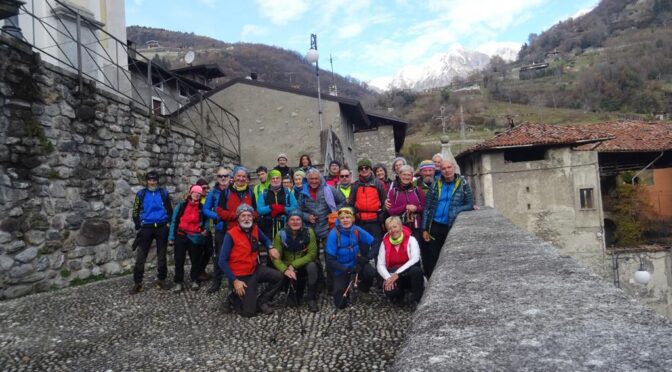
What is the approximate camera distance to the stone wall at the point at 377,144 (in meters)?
19.3

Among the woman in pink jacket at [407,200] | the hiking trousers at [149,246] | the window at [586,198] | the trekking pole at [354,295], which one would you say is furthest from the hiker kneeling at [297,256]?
the window at [586,198]

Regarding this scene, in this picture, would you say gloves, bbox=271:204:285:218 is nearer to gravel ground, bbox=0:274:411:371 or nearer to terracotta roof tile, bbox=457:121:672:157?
gravel ground, bbox=0:274:411:371

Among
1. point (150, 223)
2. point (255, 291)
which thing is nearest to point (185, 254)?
point (150, 223)

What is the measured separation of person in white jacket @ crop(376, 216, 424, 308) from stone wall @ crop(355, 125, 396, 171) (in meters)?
14.6

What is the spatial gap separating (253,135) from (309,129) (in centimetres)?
162

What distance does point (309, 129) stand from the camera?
12078 mm

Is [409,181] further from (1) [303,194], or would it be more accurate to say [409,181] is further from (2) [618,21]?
(2) [618,21]

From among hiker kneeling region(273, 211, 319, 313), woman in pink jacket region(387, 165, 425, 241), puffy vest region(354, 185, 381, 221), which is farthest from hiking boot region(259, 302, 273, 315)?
woman in pink jacket region(387, 165, 425, 241)

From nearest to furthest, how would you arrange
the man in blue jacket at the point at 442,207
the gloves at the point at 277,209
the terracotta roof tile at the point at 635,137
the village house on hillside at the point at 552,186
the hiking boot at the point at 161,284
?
1. the man in blue jacket at the point at 442,207
2. the gloves at the point at 277,209
3. the hiking boot at the point at 161,284
4. the village house on hillside at the point at 552,186
5. the terracotta roof tile at the point at 635,137

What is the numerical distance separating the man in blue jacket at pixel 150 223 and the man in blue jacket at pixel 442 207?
11.8ft

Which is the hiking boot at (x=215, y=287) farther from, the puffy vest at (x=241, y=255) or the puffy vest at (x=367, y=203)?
the puffy vest at (x=367, y=203)

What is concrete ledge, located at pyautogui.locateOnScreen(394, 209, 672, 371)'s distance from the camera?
1.12 meters

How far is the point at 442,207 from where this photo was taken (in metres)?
5.20

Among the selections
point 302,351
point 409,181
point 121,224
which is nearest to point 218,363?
point 302,351
